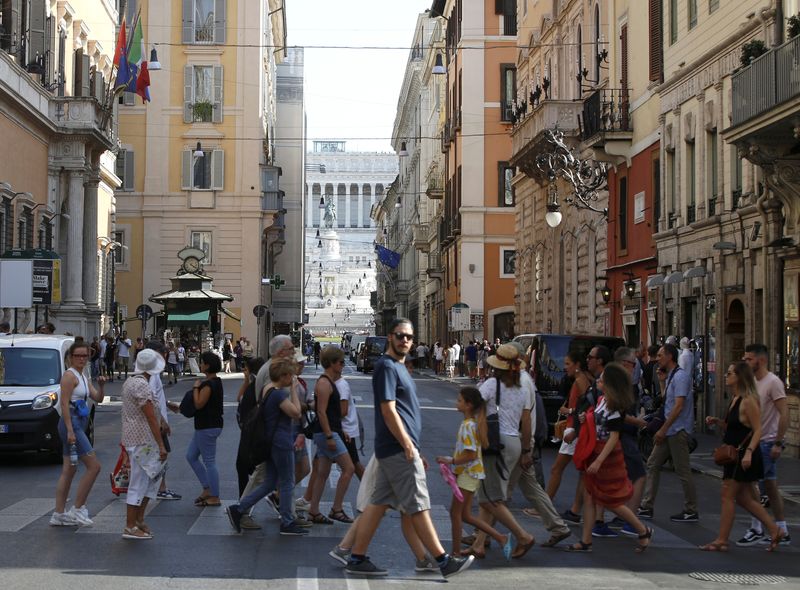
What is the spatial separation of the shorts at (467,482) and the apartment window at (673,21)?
807 inches

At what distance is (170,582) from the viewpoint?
31.4 ft

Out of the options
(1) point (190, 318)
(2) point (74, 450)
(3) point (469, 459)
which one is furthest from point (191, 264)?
(3) point (469, 459)

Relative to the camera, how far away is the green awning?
4972 cm

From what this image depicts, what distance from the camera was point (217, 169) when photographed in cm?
6222

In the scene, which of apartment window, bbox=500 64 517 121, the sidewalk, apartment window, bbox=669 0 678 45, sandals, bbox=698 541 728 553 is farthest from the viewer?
apartment window, bbox=500 64 517 121

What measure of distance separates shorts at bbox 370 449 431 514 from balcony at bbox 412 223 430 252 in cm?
7576

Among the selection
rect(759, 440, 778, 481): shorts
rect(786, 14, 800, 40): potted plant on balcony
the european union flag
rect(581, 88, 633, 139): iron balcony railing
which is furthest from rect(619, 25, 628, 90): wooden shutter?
the european union flag

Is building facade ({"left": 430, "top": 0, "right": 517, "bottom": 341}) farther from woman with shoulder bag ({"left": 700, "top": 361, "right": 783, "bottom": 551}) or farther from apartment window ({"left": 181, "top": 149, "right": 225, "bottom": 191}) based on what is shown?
woman with shoulder bag ({"left": 700, "top": 361, "right": 783, "bottom": 551})

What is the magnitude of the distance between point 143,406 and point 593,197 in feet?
83.3

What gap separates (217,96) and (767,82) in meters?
44.3

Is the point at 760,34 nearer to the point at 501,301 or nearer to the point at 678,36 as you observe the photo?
the point at 678,36

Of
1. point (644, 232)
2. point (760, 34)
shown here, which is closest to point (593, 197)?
point (644, 232)

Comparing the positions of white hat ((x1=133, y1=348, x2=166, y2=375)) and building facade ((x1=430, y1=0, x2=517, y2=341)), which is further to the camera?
building facade ((x1=430, y1=0, x2=517, y2=341))

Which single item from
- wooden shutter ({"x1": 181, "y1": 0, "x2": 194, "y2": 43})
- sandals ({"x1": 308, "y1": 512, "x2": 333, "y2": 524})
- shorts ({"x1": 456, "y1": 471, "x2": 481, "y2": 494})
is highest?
wooden shutter ({"x1": 181, "y1": 0, "x2": 194, "y2": 43})
